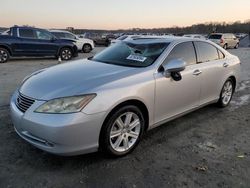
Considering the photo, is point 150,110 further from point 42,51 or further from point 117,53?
point 42,51

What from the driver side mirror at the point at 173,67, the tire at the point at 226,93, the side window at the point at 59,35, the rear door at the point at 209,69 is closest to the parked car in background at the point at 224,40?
the side window at the point at 59,35

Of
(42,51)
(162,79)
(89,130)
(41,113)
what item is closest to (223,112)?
(162,79)

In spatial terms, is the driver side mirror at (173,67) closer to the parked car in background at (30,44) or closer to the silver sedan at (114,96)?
the silver sedan at (114,96)

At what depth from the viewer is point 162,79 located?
13.6 ft

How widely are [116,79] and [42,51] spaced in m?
12.1

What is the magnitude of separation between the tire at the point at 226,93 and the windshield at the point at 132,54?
210 cm

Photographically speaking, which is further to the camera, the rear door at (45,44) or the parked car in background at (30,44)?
the rear door at (45,44)

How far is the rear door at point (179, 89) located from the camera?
4.17m

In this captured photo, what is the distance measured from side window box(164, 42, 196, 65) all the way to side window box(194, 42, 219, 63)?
0.19 metres

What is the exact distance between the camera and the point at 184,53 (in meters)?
4.83

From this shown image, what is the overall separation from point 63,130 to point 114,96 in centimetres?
73

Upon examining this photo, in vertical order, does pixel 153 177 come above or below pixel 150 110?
below

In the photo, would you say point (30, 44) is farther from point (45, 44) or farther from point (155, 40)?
point (155, 40)

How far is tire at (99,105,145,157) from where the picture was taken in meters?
3.53
